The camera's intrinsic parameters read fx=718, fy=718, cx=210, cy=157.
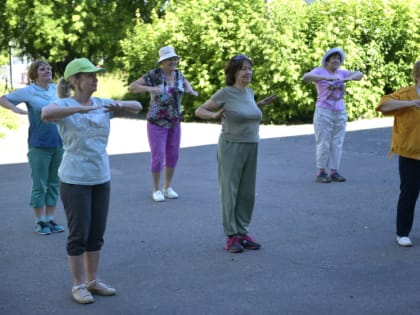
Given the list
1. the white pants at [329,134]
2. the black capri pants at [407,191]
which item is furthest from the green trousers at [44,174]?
the white pants at [329,134]

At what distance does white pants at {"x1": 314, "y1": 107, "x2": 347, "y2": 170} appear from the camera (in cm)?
991

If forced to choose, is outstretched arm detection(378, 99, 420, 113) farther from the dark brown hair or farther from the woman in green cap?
the woman in green cap

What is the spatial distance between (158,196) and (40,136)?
224 cm

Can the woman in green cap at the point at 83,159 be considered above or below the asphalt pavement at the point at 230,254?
above

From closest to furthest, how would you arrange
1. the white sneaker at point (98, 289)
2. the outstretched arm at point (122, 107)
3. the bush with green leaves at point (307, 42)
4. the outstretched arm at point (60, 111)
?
the outstretched arm at point (60, 111)
the outstretched arm at point (122, 107)
the white sneaker at point (98, 289)
the bush with green leaves at point (307, 42)

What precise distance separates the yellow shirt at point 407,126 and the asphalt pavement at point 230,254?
2.91 feet

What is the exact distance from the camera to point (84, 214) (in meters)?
5.00

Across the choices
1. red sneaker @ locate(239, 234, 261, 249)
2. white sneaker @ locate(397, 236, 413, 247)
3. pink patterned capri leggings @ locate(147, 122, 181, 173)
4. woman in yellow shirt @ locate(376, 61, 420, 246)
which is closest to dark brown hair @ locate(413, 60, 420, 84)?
woman in yellow shirt @ locate(376, 61, 420, 246)

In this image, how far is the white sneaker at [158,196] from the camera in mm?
8891

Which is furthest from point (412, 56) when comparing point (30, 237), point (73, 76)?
point (73, 76)

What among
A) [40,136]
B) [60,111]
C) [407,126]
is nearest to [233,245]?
[407,126]

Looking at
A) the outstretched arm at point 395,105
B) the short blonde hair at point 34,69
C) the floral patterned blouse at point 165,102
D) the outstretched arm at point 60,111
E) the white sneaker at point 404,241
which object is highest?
the short blonde hair at point 34,69

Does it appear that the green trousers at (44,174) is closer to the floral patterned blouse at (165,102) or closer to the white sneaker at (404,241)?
the floral patterned blouse at (165,102)

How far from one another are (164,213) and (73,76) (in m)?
3.50
